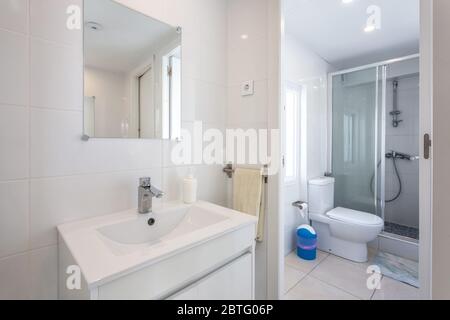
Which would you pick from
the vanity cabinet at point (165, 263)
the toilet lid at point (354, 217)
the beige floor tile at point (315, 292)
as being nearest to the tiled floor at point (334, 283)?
the beige floor tile at point (315, 292)

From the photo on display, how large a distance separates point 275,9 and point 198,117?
2.35 feet

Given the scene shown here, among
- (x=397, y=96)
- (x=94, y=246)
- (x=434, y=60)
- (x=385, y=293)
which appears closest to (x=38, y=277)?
(x=94, y=246)

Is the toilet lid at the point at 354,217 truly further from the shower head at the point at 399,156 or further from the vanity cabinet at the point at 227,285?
the vanity cabinet at the point at 227,285

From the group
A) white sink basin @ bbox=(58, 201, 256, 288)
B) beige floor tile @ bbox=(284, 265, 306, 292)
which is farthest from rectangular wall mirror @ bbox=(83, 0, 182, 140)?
beige floor tile @ bbox=(284, 265, 306, 292)

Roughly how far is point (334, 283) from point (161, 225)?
1.46 m

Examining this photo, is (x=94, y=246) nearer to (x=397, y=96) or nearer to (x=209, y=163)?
(x=209, y=163)

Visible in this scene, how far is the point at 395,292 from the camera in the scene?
1511mm

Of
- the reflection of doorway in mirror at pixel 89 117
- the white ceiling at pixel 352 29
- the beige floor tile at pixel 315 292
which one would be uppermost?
the white ceiling at pixel 352 29

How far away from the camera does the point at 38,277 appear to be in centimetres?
75

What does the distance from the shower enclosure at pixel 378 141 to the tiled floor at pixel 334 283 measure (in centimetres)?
75

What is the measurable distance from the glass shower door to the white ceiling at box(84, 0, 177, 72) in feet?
7.12

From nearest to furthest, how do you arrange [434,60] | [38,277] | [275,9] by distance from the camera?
[434,60], [38,277], [275,9]

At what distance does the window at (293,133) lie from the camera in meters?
2.08
